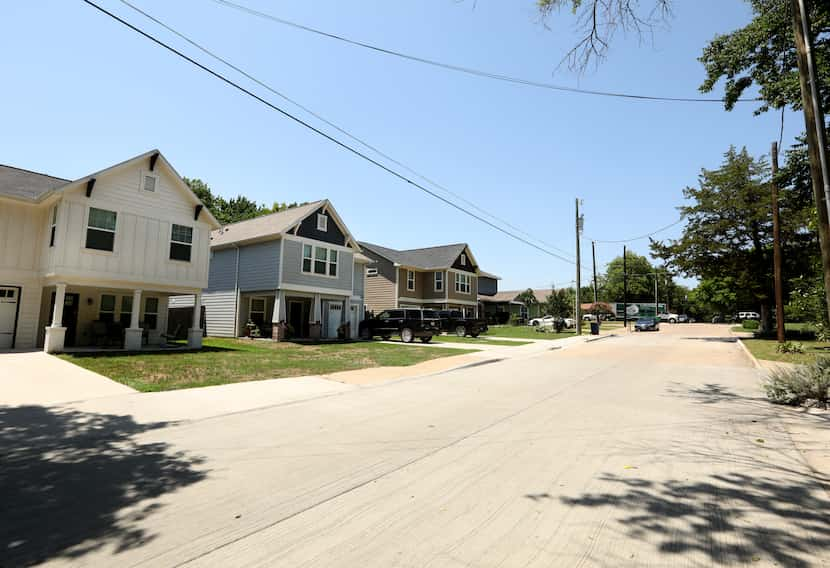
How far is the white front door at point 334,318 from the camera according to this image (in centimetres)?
2777

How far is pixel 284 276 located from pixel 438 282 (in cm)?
2018

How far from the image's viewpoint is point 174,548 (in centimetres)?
315

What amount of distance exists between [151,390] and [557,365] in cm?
1256

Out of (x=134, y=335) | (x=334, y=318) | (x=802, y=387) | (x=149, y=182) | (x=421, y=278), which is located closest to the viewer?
(x=802, y=387)

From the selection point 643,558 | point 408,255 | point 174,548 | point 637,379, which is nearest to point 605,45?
point 637,379

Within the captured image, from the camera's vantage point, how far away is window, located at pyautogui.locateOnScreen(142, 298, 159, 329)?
21.5 metres

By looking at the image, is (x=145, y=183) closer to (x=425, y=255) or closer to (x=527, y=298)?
(x=425, y=255)

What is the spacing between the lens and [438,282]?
41.7 metres

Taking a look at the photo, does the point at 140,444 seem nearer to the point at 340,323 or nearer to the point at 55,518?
the point at 55,518

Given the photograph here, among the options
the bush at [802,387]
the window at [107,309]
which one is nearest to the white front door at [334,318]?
the window at [107,309]

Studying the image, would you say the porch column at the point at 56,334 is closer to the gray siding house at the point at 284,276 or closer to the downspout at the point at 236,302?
the gray siding house at the point at 284,276

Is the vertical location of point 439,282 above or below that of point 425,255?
below

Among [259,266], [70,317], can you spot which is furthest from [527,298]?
[70,317]

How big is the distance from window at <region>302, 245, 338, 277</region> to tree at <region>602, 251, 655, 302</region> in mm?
79327
